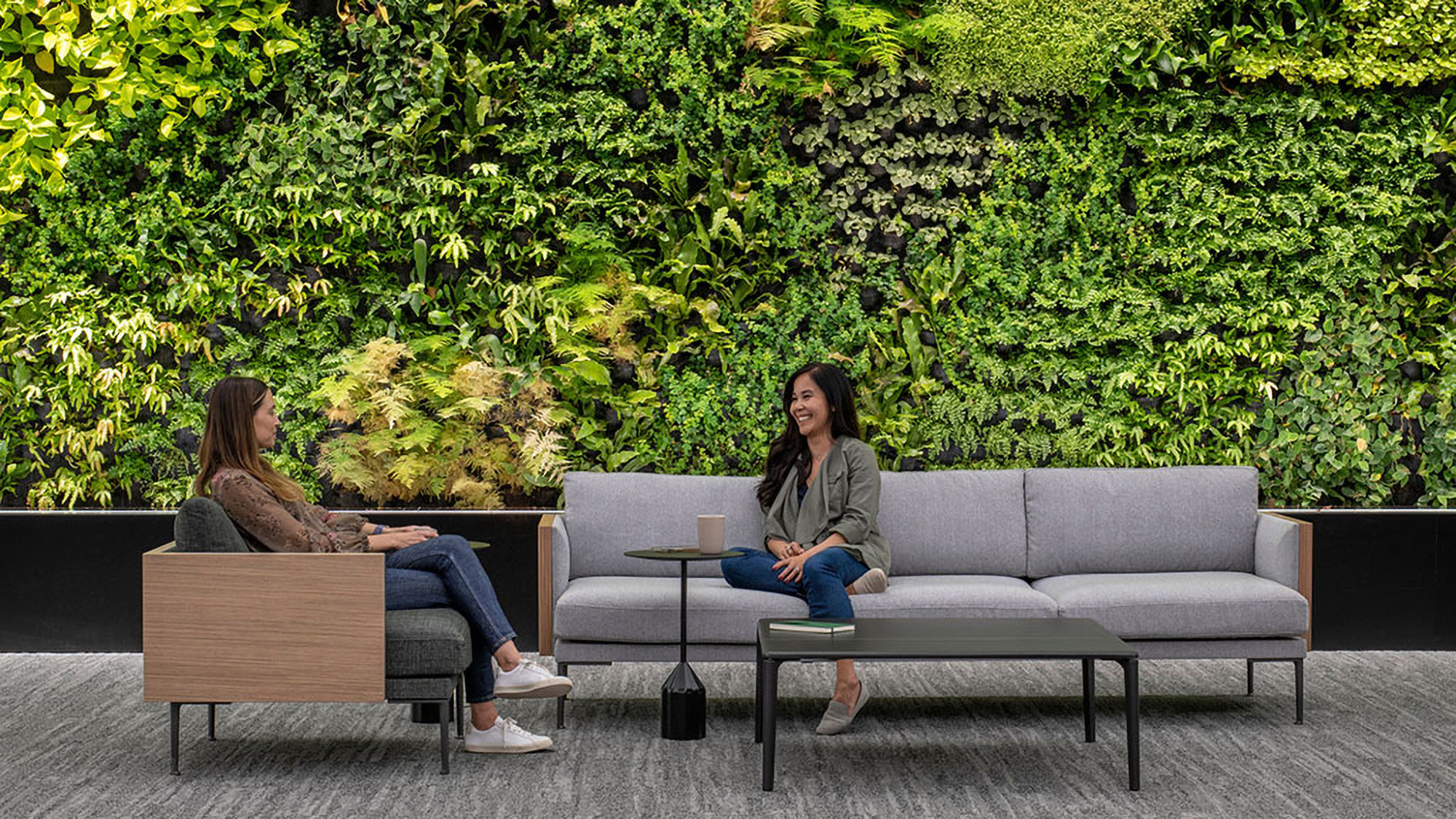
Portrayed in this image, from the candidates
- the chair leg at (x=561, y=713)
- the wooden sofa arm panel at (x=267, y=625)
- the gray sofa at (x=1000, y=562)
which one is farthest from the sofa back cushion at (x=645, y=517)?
the wooden sofa arm panel at (x=267, y=625)

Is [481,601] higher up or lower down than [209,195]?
lower down

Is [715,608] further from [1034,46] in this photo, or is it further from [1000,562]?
[1034,46]

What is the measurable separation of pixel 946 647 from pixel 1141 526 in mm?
1857

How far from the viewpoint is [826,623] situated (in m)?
4.16

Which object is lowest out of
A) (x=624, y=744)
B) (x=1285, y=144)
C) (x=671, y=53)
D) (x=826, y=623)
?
(x=624, y=744)

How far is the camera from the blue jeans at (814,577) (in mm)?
4598

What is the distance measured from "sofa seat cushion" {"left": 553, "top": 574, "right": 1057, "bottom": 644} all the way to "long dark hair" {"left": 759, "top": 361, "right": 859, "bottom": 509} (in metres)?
0.52

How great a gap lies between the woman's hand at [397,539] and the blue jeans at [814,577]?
1.08m

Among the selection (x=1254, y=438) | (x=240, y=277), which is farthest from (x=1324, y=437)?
(x=240, y=277)

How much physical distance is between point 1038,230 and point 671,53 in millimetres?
1770

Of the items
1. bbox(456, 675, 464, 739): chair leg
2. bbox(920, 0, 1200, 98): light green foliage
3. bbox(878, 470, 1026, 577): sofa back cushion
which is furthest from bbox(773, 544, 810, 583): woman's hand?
bbox(920, 0, 1200, 98): light green foliage

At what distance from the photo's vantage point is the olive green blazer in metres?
4.92

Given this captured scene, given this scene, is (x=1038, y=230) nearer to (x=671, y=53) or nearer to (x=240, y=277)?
(x=671, y=53)

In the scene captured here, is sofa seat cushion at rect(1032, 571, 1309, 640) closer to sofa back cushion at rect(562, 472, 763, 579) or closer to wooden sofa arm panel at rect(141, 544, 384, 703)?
sofa back cushion at rect(562, 472, 763, 579)
